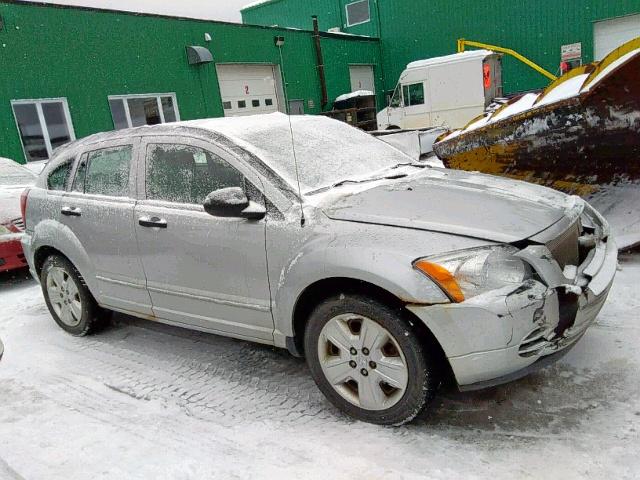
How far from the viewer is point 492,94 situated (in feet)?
48.9

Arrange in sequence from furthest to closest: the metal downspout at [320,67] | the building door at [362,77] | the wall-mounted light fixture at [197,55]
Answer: the building door at [362,77] < the metal downspout at [320,67] < the wall-mounted light fixture at [197,55]

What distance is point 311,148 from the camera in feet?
10.7

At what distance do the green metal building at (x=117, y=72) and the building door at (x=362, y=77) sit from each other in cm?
360

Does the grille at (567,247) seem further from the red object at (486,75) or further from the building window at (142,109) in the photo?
the red object at (486,75)

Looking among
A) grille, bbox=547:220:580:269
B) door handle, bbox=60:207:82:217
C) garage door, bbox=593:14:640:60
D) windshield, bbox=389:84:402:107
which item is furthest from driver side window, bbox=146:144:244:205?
garage door, bbox=593:14:640:60

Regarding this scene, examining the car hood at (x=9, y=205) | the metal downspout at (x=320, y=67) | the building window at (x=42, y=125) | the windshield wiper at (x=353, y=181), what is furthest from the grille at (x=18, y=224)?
the metal downspout at (x=320, y=67)

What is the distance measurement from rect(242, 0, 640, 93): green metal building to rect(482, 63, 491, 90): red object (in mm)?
6020

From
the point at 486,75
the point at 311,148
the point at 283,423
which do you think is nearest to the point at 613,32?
the point at 486,75

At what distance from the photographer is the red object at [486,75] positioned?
46.7ft

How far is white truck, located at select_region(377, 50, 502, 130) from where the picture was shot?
14320mm

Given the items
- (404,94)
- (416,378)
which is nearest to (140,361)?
(416,378)

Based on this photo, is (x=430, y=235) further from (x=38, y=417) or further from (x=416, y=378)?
(x=38, y=417)

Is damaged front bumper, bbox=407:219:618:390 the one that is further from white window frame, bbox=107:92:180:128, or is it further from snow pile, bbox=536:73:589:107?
white window frame, bbox=107:92:180:128

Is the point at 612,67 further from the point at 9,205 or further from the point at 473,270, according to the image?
the point at 9,205
